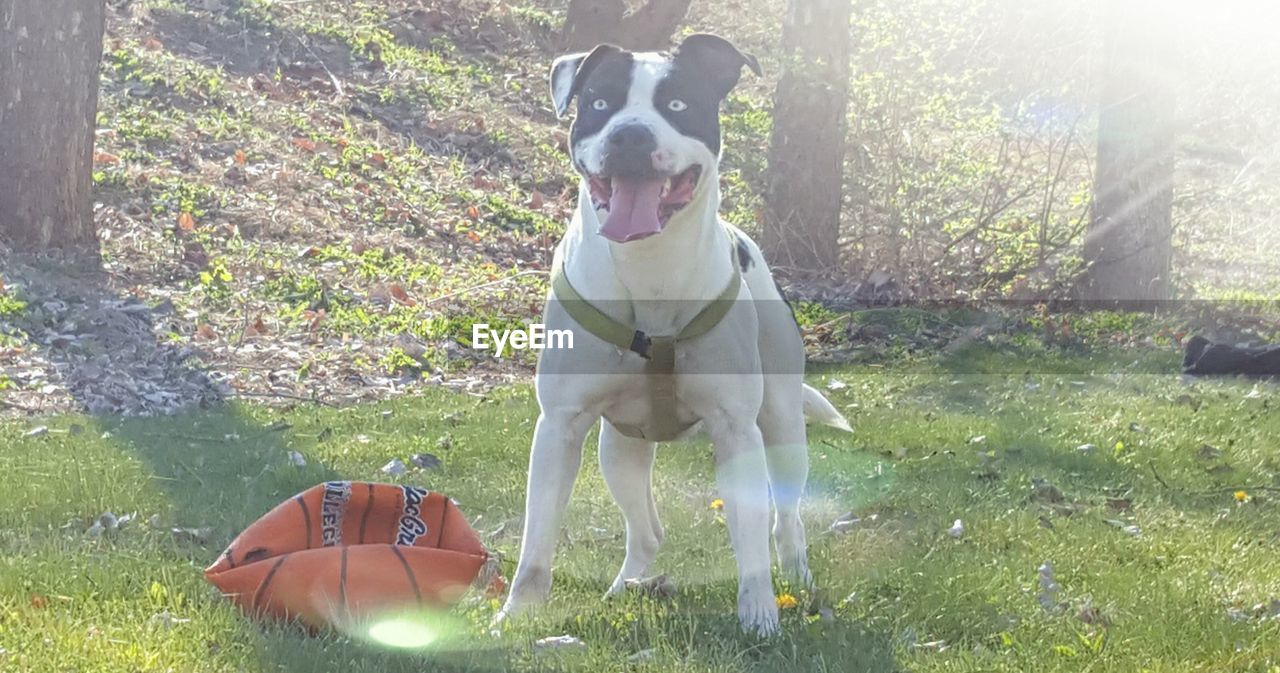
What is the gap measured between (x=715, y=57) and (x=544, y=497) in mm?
1513

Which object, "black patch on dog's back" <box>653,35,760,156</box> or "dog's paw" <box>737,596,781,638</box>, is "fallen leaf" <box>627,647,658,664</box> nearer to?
"dog's paw" <box>737,596,781,638</box>

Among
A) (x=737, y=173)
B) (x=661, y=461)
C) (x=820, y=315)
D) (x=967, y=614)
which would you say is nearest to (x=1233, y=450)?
(x=661, y=461)

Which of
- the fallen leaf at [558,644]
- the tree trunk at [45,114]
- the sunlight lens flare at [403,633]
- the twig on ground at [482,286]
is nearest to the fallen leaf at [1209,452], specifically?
the fallen leaf at [558,644]

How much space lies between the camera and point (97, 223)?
40.9ft

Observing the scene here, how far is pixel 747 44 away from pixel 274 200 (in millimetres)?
9027

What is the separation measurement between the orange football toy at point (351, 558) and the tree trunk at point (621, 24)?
45.8ft

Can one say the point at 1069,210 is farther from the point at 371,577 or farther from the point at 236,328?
the point at 371,577

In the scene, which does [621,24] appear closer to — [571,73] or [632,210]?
[571,73]

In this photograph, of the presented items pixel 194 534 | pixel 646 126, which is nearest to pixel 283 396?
pixel 194 534

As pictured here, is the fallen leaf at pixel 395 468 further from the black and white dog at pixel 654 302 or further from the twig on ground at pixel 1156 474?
A: the twig on ground at pixel 1156 474

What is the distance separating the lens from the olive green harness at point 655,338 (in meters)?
4.66

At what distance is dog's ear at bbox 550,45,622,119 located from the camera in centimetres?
478

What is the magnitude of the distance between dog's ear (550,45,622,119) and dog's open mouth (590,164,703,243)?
0.46 metres

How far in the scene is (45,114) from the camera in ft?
37.9
